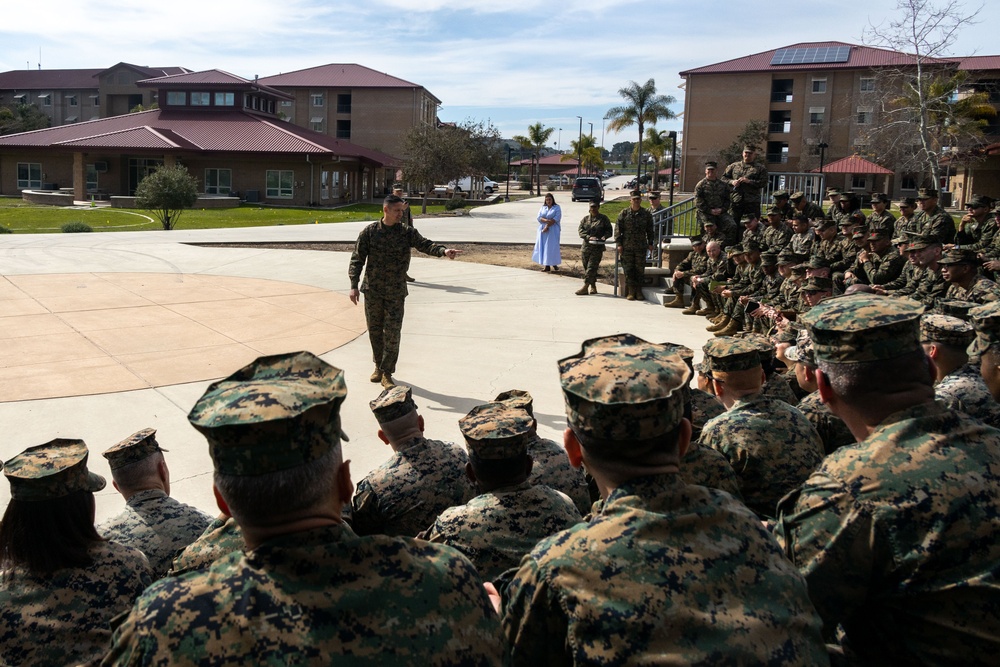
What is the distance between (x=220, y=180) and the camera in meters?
48.9

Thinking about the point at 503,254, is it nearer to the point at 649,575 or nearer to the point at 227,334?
the point at 227,334

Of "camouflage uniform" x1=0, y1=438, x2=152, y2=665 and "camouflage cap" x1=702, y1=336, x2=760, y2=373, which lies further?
"camouflage cap" x1=702, y1=336, x2=760, y2=373

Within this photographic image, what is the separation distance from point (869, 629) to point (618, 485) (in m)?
0.90

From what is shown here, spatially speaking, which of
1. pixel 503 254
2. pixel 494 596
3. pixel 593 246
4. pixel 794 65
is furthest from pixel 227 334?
pixel 794 65

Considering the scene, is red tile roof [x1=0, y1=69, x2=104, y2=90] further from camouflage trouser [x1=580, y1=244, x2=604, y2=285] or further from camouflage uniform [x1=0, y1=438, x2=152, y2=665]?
camouflage uniform [x1=0, y1=438, x2=152, y2=665]

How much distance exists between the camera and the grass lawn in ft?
107

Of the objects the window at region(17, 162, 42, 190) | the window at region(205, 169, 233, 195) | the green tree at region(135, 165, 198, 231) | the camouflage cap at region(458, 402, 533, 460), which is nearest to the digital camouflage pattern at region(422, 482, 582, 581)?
the camouflage cap at region(458, 402, 533, 460)

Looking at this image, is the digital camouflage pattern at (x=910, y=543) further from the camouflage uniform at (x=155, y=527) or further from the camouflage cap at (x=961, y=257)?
the camouflage cap at (x=961, y=257)

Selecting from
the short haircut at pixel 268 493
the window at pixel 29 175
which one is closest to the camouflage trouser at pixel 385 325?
the short haircut at pixel 268 493

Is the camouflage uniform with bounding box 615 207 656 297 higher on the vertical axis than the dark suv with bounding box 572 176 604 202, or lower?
lower

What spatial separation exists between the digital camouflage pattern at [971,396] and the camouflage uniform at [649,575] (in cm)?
267

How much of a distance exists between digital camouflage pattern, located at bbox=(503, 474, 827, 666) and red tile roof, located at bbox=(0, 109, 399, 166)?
46.6m

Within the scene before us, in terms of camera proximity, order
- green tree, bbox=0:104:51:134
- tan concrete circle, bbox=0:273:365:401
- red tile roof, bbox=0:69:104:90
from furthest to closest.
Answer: red tile roof, bbox=0:69:104:90
green tree, bbox=0:104:51:134
tan concrete circle, bbox=0:273:365:401

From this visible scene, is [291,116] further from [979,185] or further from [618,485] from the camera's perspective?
[618,485]
